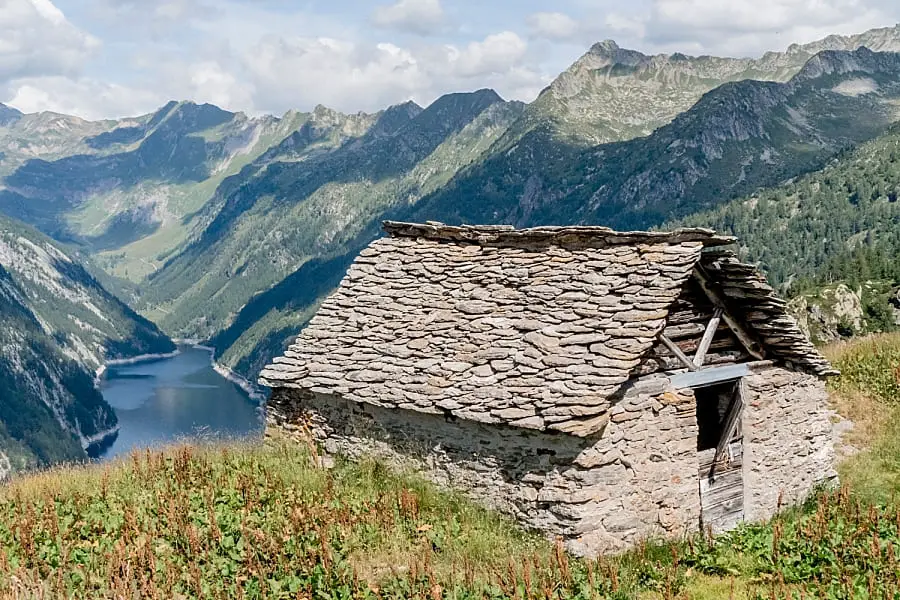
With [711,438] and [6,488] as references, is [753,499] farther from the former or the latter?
[6,488]

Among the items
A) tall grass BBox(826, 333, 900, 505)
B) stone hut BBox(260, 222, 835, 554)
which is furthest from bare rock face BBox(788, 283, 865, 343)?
stone hut BBox(260, 222, 835, 554)

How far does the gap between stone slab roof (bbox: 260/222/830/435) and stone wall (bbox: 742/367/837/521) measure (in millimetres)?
609

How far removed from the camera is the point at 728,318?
594 inches

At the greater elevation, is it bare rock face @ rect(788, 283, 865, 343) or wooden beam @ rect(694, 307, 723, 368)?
wooden beam @ rect(694, 307, 723, 368)

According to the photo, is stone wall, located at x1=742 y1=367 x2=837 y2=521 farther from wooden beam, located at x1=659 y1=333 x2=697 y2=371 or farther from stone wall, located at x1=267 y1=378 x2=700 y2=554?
stone wall, located at x1=267 y1=378 x2=700 y2=554

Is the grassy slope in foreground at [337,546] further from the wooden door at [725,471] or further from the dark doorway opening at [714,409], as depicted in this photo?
the dark doorway opening at [714,409]

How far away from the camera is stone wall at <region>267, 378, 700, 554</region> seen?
1233 cm

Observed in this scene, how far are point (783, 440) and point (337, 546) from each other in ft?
29.0

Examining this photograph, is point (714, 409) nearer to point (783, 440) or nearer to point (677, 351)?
point (783, 440)

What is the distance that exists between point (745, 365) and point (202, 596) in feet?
32.5

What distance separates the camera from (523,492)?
12719 millimetres

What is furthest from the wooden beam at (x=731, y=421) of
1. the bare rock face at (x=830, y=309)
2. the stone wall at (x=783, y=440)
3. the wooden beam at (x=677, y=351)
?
the bare rock face at (x=830, y=309)

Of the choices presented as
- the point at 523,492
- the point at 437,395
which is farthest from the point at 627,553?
the point at 437,395

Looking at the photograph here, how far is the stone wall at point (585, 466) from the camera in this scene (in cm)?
1233
